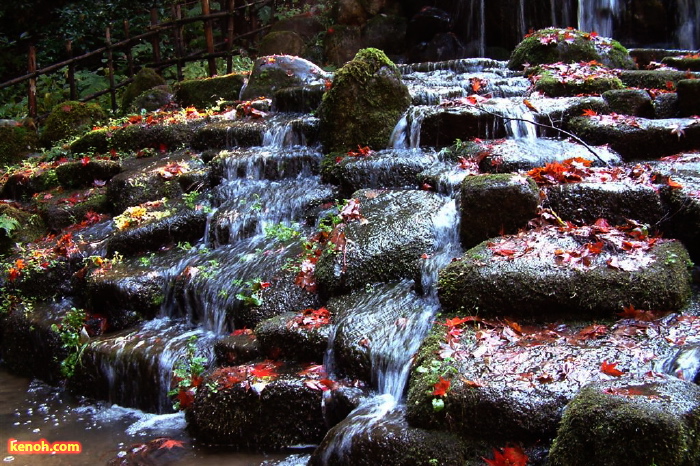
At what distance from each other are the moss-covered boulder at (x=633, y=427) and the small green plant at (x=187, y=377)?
3.09 metres

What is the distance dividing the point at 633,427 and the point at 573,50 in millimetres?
8330

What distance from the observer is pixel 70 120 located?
1171 centimetres

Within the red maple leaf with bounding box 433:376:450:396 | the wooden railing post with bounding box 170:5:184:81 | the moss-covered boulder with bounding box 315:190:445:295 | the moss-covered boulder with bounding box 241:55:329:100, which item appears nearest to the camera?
the red maple leaf with bounding box 433:376:450:396

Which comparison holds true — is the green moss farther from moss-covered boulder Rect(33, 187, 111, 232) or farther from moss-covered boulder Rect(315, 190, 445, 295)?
moss-covered boulder Rect(315, 190, 445, 295)

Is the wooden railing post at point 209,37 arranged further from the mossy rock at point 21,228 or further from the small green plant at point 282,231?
the small green plant at point 282,231

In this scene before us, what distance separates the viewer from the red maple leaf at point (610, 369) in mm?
3445

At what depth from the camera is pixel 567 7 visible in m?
13.9

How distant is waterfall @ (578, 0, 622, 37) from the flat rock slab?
11.7m

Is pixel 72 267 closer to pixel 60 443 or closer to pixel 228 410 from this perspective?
pixel 60 443

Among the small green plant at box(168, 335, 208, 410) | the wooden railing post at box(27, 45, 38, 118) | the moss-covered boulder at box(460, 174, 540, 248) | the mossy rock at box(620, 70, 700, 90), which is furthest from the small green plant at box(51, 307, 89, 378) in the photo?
the mossy rock at box(620, 70, 700, 90)

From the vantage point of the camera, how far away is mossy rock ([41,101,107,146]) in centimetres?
1155

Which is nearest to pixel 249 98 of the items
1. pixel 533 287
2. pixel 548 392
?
pixel 533 287

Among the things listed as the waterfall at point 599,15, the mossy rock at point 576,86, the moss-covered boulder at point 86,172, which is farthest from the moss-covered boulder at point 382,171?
the waterfall at point 599,15

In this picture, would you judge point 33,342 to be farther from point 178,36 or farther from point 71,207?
point 178,36
